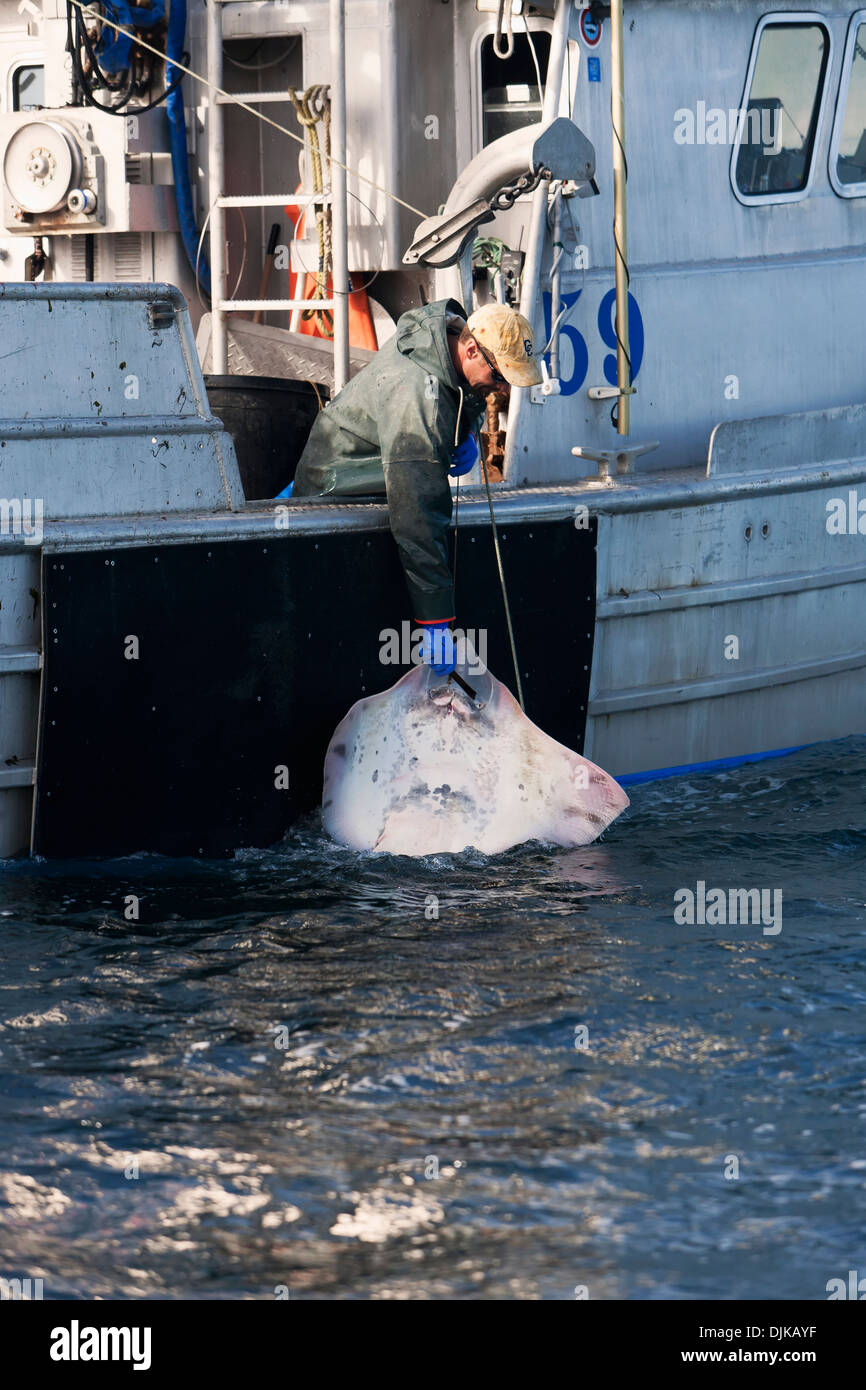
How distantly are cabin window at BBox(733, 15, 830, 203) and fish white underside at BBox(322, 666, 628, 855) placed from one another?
2632 millimetres

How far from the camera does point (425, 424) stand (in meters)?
5.49

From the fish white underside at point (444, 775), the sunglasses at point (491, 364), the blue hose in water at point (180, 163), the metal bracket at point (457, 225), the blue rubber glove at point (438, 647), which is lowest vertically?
the fish white underside at point (444, 775)

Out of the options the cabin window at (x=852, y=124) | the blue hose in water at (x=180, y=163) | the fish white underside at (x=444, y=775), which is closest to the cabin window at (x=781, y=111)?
the cabin window at (x=852, y=124)

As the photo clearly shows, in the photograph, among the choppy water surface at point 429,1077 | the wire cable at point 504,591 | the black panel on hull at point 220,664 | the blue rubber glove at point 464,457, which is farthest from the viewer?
the blue rubber glove at point 464,457

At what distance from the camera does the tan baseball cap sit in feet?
18.1

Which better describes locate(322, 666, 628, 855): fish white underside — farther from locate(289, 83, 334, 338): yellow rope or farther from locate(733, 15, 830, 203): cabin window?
locate(733, 15, 830, 203): cabin window

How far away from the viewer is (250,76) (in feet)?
24.2

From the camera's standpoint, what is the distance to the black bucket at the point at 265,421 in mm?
6305

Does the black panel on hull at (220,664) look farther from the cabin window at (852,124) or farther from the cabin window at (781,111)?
the cabin window at (852,124)

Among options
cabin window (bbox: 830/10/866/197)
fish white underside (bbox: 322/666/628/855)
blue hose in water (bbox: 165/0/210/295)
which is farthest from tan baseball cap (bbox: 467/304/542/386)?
cabin window (bbox: 830/10/866/197)

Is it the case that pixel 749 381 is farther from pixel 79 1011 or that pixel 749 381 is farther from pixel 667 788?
pixel 79 1011

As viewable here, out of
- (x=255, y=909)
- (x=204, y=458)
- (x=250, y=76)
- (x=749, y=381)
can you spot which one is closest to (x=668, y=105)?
(x=749, y=381)
